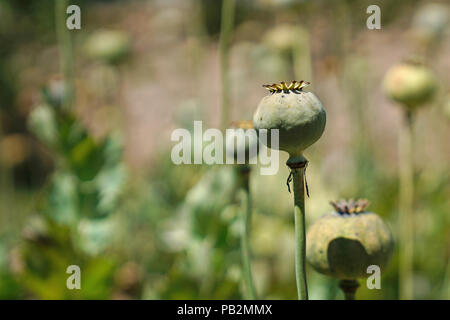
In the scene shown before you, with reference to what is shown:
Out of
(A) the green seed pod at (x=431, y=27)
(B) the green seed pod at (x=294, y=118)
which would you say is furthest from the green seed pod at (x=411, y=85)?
(A) the green seed pod at (x=431, y=27)

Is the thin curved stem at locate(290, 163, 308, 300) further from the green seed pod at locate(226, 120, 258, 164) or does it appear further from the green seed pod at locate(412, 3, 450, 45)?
the green seed pod at locate(412, 3, 450, 45)

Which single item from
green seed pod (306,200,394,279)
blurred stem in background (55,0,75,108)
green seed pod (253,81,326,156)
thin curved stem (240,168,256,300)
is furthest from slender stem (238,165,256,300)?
blurred stem in background (55,0,75,108)

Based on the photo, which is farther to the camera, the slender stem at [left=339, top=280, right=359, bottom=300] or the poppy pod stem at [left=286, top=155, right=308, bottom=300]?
the slender stem at [left=339, top=280, right=359, bottom=300]

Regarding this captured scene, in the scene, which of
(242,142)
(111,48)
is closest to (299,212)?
(242,142)

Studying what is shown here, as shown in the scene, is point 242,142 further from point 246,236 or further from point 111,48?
point 111,48

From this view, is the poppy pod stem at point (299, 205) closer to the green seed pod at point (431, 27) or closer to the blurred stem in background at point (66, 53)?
the blurred stem in background at point (66, 53)
